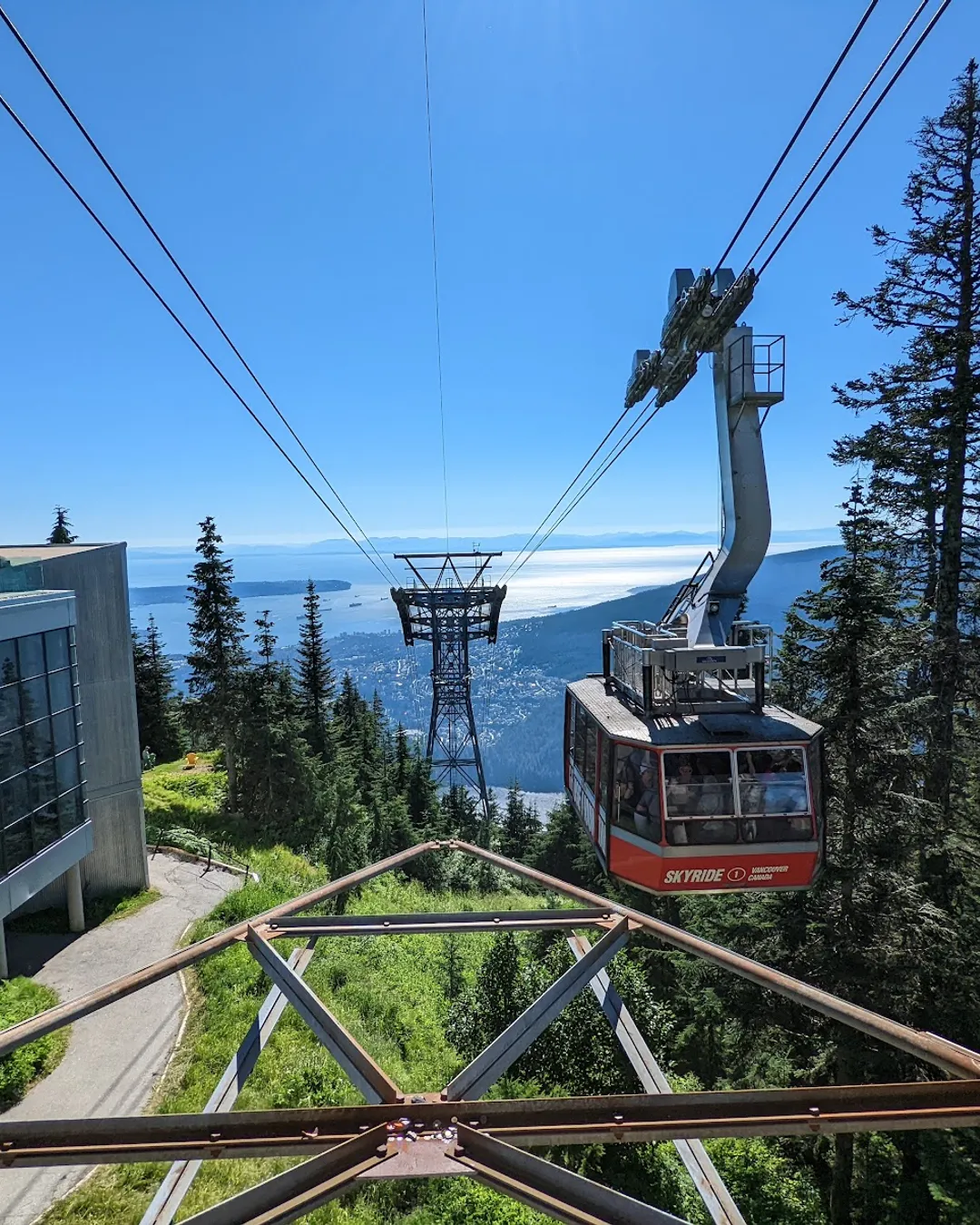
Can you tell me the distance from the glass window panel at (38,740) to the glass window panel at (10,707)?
0.50 meters

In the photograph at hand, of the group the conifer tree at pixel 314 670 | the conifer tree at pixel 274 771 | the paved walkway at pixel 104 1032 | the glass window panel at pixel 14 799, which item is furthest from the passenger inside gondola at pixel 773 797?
the conifer tree at pixel 314 670

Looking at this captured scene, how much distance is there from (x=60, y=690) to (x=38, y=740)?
1528 millimetres

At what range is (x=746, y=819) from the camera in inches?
345

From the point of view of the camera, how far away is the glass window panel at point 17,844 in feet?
47.9

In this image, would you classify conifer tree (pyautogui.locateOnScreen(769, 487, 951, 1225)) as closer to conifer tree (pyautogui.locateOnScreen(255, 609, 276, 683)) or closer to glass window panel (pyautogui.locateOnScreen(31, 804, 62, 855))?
glass window panel (pyautogui.locateOnScreen(31, 804, 62, 855))

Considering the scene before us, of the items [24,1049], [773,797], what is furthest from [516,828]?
[773,797]

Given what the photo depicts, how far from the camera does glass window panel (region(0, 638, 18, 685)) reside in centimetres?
1477

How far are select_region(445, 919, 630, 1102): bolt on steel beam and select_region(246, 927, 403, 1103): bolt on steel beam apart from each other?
303mm

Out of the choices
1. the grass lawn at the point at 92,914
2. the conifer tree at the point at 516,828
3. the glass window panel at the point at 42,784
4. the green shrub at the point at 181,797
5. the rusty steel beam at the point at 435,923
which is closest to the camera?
the rusty steel beam at the point at 435,923

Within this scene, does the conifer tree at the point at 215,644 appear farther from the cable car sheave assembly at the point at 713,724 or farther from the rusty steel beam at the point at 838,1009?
the rusty steel beam at the point at 838,1009

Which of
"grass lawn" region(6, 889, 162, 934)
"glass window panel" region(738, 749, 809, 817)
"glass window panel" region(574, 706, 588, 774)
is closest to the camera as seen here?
"glass window panel" region(738, 749, 809, 817)

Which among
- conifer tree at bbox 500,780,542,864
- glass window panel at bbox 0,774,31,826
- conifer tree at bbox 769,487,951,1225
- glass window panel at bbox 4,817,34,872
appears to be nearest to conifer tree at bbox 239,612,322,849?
glass window panel at bbox 4,817,34,872

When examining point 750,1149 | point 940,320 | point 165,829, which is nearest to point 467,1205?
point 750,1149

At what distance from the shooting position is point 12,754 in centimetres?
1498
